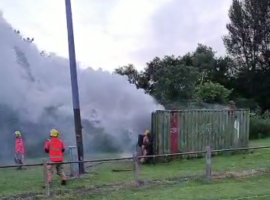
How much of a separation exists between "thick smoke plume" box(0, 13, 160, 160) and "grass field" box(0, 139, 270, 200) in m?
6.22

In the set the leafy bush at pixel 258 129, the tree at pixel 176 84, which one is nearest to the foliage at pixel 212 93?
the tree at pixel 176 84

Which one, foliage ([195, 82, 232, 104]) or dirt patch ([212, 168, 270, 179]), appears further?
foliage ([195, 82, 232, 104])

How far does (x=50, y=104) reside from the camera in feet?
79.8

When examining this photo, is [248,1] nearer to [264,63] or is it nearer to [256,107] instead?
[264,63]

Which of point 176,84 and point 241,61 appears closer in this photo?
point 176,84

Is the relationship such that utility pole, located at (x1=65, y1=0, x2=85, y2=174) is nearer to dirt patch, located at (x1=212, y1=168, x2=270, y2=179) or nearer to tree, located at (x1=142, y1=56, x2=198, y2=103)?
dirt patch, located at (x1=212, y1=168, x2=270, y2=179)

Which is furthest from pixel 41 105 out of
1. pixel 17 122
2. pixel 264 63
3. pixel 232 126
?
pixel 264 63

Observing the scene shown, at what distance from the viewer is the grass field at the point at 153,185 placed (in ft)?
36.7

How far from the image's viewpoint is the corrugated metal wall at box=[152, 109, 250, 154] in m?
19.1

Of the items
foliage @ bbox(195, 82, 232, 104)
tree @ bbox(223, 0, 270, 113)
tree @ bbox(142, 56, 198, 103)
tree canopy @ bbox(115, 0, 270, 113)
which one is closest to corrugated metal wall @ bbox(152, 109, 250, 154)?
tree @ bbox(142, 56, 198, 103)

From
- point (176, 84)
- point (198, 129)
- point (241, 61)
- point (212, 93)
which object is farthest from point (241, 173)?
point (241, 61)

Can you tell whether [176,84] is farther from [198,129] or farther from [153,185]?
[153,185]

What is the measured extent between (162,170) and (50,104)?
9879mm

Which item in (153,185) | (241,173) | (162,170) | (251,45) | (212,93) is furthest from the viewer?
(251,45)
